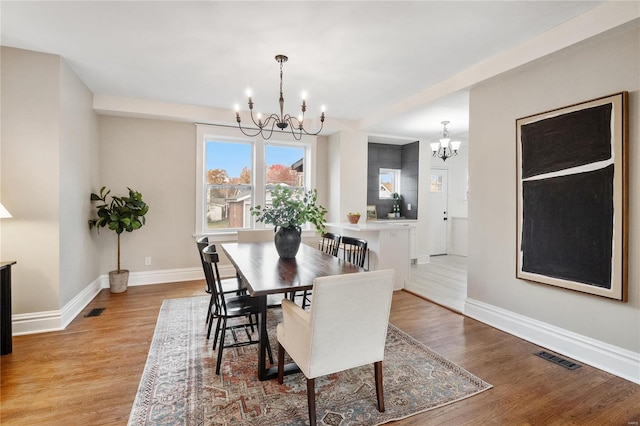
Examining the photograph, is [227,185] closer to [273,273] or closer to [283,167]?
[283,167]

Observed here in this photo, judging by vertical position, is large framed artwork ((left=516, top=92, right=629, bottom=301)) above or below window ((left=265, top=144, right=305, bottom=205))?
below

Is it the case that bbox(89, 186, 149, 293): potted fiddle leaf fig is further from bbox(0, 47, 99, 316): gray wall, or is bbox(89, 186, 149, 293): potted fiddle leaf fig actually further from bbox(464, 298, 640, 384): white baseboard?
bbox(464, 298, 640, 384): white baseboard

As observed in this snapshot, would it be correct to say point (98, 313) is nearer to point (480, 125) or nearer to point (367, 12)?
point (367, 12)

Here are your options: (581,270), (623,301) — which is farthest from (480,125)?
(623,301)

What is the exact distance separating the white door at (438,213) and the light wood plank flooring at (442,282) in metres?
0.58

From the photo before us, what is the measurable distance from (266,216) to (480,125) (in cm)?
252

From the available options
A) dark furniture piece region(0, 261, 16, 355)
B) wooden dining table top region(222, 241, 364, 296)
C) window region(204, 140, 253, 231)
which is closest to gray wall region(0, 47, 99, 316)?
dark furniture piece region(0, 261, 16, 355)

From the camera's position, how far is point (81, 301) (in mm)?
3582

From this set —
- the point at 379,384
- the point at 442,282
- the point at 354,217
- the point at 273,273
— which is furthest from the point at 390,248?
the point at 379,384

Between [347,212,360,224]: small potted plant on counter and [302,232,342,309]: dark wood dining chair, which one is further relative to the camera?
[347,212,360,224]: small potted plant on counter

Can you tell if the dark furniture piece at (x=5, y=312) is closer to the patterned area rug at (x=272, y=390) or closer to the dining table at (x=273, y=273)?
the patterned area rug at (x=272, y=390)

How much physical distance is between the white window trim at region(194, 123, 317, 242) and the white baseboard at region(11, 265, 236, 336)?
0.64 meters

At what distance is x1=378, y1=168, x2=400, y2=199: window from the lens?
693 cm

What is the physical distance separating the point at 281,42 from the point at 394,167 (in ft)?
15.5
